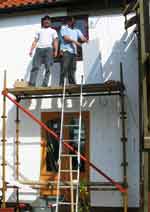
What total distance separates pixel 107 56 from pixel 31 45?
1945 mm

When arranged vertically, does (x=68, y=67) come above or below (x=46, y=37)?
below

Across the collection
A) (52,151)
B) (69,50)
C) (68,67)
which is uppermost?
(69,50)

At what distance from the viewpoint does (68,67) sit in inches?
476

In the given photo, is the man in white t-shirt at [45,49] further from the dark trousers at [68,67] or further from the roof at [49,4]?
the roof at [49,4]

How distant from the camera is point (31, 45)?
42.1 ft

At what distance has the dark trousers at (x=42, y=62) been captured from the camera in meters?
12.2

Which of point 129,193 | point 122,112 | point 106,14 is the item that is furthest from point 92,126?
point 106,14

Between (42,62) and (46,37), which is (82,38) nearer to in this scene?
(46,37)

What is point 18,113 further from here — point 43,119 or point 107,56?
point 107,56

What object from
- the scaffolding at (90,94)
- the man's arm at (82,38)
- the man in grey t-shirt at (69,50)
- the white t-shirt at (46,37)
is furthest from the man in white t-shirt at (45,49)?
the man's arm at (82,38)

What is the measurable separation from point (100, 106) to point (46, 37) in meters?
2.04

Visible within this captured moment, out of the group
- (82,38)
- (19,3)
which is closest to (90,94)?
(82,38)

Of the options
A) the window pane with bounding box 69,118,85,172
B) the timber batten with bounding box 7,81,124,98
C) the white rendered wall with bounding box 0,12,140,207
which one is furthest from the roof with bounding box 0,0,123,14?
the window pane with bounding box 69,118,85,172

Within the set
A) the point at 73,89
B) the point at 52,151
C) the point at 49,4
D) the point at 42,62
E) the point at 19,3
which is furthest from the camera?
the point at 19,3
